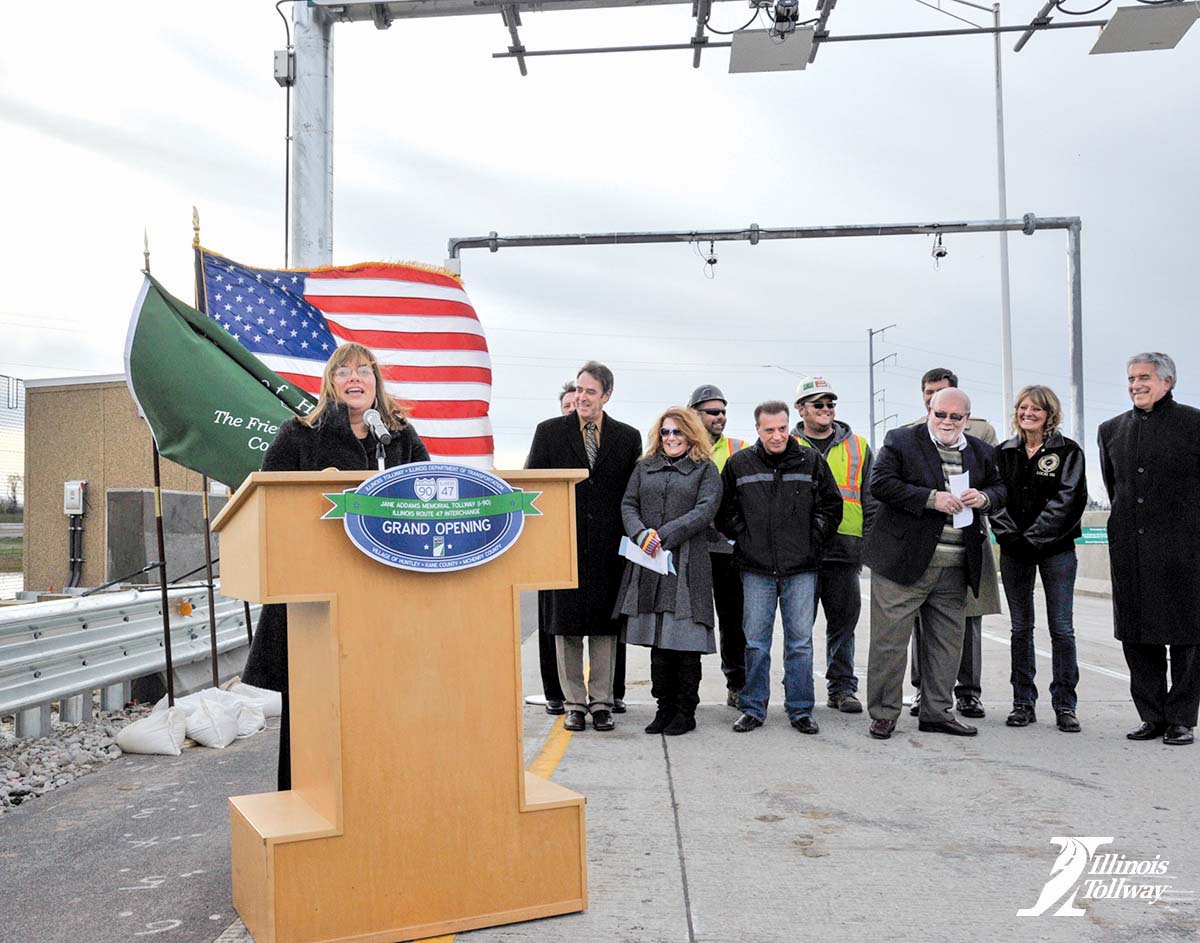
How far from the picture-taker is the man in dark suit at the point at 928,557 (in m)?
6.88

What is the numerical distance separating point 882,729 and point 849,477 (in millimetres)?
1766

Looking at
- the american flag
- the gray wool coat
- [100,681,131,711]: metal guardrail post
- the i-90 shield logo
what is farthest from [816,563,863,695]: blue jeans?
[100,681,131,711]: metal guardrail post

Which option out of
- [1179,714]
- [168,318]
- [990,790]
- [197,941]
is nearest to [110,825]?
[197,941]

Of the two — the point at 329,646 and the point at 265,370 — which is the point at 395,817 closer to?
the point at 329,646

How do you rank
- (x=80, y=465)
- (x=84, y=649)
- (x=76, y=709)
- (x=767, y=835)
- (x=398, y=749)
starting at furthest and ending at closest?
A: (x=80, y=465) < (x=76, y=709) < (x=84, y=649) < (x=767, y=835) < (x=398, y=749)

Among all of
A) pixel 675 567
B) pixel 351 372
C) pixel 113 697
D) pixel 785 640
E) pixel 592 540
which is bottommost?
pixel 113 697

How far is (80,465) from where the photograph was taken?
18844 mm

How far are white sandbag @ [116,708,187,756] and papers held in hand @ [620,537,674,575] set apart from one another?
2.79m

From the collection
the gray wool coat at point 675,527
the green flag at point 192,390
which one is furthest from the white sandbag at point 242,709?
the gray wool coat at point 675,527

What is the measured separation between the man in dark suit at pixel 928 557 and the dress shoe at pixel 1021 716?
382 millimetres

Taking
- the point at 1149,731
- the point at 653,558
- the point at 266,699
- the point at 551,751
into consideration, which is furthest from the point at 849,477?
→ the point at 266,699

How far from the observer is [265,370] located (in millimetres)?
7137

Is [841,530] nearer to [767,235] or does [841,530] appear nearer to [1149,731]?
[1149,731]

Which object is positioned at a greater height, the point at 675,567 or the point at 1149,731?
the point at 675,567
